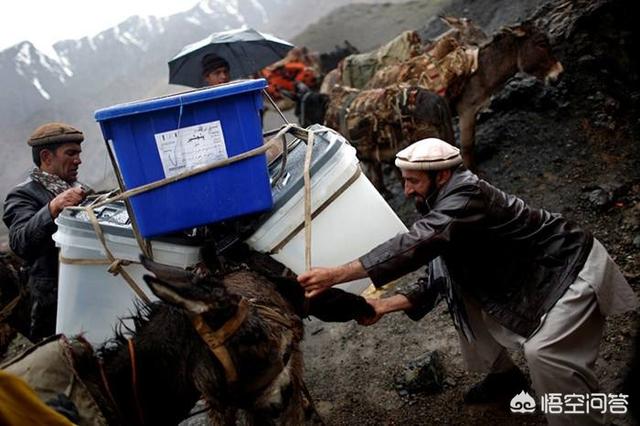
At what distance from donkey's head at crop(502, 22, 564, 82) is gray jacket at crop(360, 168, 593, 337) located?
4.75 m

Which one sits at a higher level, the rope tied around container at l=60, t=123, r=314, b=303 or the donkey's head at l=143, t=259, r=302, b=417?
the rope tied around container at l=60, t=123, r=314, b=303

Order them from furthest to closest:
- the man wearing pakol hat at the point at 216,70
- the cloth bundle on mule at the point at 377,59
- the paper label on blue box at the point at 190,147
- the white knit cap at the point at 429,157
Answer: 1. the cloth bundle on mule at the point at 377,59
2. the man wearing pakol hat at the point at 216,70
3. the white knit cap at the point at 429,157
4. the paper label on blue box at the point at 190,147

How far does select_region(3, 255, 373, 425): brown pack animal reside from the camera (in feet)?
5.49

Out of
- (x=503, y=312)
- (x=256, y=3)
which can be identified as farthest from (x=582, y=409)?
(x=256, y=3)

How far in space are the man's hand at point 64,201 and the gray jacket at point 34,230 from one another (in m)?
0.06

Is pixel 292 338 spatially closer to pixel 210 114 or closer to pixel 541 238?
pixel 210 114

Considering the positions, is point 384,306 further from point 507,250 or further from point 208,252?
point 208,252

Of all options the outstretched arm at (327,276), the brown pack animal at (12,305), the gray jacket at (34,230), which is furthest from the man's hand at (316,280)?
the brown pack animal at (12,305)

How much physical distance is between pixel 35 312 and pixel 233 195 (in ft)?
6.04

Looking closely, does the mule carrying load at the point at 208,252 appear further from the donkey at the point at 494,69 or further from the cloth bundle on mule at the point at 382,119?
the donkey at the point at 494,69

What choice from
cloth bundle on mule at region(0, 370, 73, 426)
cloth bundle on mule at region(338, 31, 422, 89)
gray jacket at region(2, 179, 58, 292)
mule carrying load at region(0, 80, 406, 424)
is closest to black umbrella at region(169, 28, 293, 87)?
gray jacket at region(2, 179, 58, 292)

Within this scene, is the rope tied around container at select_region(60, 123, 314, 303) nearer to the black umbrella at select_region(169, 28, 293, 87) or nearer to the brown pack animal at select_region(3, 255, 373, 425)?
the brown pack animal at select_region(3, 255, 373, 425)

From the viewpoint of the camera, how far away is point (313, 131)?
7.88ft

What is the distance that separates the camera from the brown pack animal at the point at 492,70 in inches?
255
